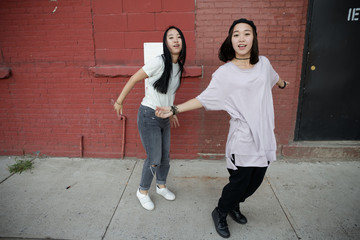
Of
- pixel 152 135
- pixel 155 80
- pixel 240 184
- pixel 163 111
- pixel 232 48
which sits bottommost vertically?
pixel 240 184

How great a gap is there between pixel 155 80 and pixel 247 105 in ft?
2.99

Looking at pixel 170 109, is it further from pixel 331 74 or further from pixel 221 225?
pixel 331 74

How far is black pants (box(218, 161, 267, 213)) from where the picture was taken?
2053 mm

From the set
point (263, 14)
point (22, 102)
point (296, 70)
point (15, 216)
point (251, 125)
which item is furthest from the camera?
point (22, 102)

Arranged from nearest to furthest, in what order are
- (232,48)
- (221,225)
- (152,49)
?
(232,48)
(221,225)
(152,49)

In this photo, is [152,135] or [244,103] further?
[152,135]

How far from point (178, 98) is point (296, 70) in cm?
174

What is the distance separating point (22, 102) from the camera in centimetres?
373

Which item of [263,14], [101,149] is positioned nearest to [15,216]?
[101,149]

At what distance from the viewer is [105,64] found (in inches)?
139

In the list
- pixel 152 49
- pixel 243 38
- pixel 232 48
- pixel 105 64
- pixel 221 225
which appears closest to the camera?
pixel 243 38

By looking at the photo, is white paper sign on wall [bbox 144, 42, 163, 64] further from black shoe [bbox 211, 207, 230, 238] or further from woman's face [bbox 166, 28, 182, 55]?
black shoe [bbox 211, 207, 230, 238]

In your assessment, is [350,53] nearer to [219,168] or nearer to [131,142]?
[219,168]

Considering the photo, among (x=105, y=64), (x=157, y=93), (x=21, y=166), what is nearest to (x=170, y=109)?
(x=157, y=93)
